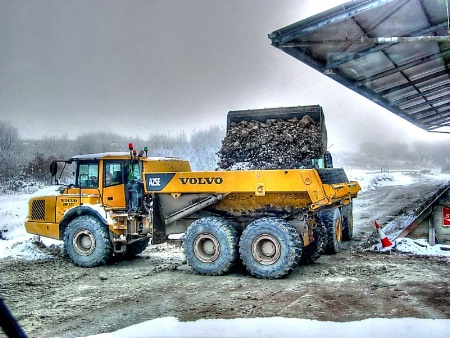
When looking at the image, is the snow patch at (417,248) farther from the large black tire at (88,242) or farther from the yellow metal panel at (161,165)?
the large black tire at (88,242)

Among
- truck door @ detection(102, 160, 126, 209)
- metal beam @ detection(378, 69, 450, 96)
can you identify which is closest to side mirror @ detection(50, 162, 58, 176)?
truck door @ detection(102, 160, 126, 209)

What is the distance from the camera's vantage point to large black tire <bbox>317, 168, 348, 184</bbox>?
22.8 ft

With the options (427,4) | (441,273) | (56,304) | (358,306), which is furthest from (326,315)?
(427,4)

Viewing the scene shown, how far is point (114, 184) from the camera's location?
8.16 meters

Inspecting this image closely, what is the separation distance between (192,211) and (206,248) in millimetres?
637

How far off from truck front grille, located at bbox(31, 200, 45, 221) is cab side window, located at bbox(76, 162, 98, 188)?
2.84ft

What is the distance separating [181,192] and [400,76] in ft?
15.5

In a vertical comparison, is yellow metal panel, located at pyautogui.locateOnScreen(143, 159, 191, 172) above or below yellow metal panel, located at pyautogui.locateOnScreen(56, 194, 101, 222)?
above

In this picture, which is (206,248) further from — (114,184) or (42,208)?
(42,208)

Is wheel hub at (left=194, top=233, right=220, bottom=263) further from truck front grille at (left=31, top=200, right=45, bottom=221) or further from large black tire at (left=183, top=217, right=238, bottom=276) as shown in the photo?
truck front grille at (left=31, top=200, right=45, bottom=221)

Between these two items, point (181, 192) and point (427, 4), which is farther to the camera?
point (181, 192)

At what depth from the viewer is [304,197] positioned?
6.80 meters

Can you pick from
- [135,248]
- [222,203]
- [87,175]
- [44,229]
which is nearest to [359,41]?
[222,203]

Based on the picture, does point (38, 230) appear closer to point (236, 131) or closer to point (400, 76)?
point (236, 131)
